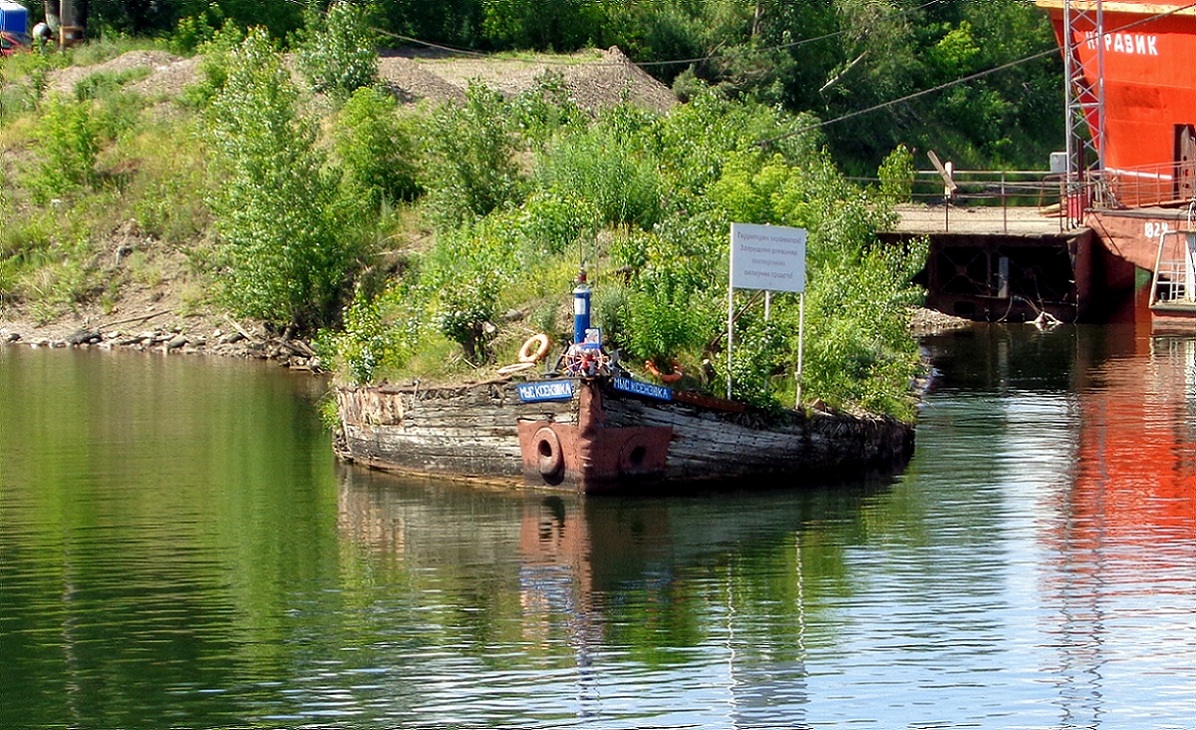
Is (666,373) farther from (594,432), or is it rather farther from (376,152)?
(376,152)

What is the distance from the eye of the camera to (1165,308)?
56594 mm

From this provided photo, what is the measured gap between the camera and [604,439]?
30797 mm

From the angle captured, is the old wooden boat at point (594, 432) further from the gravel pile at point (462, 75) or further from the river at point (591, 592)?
the gravel pile at point (462, 75)

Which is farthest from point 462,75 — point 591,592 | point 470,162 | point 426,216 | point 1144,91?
point 591,592

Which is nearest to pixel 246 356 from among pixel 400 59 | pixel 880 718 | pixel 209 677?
pixel 400 59

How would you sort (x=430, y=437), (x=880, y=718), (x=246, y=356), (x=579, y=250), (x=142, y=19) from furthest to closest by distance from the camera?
(x=142, y=19), (x=246, y=356), (x=579, y=250), (x=430, y=437), (x=880, y=718)

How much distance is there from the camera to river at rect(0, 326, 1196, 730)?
20.4 meters

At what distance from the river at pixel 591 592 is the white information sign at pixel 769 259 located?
133 inches

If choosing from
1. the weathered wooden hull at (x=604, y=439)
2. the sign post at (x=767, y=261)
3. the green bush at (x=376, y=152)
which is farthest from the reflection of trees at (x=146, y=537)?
the green bush at (x=376, y=152)

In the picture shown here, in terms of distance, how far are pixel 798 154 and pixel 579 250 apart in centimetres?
2580

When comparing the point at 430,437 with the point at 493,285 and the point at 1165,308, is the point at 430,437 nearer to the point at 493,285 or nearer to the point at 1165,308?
the point at 493,285

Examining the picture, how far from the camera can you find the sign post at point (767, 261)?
105 feet

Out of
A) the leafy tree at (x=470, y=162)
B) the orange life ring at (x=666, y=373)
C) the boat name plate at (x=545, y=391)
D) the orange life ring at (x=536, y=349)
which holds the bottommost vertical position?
the boat name plate at (x=545, y=391)

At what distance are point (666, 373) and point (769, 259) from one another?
2490 mm
